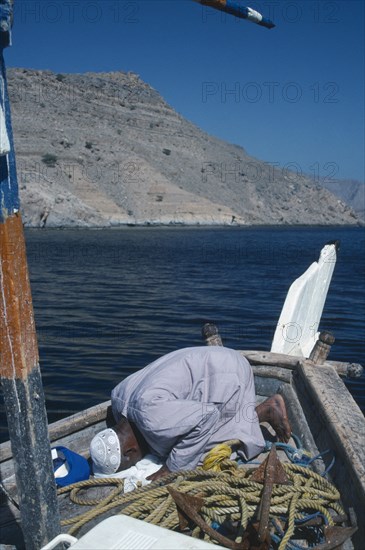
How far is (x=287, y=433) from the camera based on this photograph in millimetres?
4836

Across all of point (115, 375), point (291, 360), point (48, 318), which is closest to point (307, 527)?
point (291, 360)

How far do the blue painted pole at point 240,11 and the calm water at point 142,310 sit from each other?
21.7 ft

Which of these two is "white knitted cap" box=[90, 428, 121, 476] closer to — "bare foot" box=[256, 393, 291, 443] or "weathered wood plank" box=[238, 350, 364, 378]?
"bare foot" box=[256, 393, 291, 443]

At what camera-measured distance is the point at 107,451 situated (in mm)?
4172

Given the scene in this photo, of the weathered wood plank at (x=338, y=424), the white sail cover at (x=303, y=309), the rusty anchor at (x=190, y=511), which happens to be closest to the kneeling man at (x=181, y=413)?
the weathered wood plank at (x=338, y=424)

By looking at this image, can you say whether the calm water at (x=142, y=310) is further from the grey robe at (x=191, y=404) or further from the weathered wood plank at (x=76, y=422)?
the grey robe at (x=191, y=404)

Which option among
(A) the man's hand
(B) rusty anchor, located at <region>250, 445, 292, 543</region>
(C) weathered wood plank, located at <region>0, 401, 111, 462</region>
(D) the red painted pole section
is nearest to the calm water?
(C) weathered wood plank, located at <region>0, 401, 111, 462</region>

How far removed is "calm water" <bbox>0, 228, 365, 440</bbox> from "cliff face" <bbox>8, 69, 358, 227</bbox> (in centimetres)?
3080

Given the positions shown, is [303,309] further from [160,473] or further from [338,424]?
[160,473]

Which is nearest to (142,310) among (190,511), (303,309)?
(303,309)

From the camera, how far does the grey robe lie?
158 inches

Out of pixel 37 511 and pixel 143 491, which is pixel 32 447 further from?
pixel 143 491

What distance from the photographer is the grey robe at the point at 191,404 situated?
158 inches

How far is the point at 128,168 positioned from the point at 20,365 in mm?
84426
